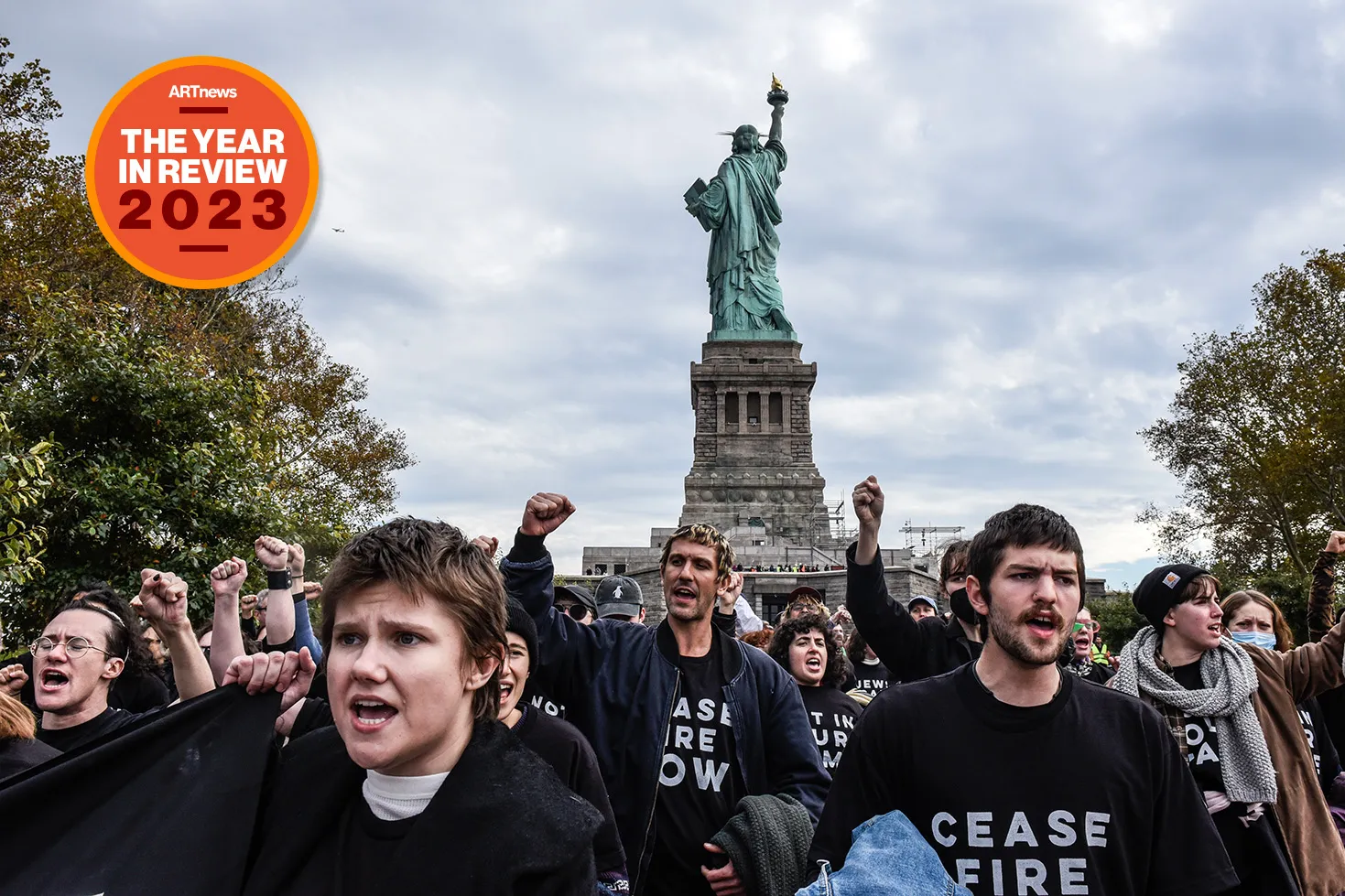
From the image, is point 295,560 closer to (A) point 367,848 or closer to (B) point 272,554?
(B) point 272,554

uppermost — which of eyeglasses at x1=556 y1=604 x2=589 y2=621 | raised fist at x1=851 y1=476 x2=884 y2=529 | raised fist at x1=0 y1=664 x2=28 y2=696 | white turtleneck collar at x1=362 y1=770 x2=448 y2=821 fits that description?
raised fist at x1=851 y1=476 x2=884 y2=529

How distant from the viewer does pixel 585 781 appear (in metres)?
3.25

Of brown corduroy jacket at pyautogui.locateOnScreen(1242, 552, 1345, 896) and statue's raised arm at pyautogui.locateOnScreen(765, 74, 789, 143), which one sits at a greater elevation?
statue's raised arm at pyautogui.locateOnScreen(765, 74, 789, 143)

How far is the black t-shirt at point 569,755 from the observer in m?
3.21

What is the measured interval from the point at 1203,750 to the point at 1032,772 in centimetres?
199

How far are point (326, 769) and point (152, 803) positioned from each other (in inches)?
18.0

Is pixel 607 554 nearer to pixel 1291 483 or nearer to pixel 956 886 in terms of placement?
pixel 1291 483

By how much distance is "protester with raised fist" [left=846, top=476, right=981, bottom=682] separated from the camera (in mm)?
3949

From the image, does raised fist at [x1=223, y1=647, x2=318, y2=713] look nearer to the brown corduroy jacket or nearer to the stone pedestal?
the brown corduroy jacket

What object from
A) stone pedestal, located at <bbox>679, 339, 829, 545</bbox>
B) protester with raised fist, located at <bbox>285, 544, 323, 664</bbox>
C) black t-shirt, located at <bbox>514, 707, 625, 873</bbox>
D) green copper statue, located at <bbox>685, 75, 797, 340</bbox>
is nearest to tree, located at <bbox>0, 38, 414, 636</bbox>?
protester with raised fist, located at <bbox>285, 544, 323, 664</bbox>

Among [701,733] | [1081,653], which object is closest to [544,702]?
[701,733]

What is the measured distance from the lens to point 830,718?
5.61 metres

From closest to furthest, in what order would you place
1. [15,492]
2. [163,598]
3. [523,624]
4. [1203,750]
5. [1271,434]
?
[163,598], [523,624], [1203,750], [15,492], [1271,434]

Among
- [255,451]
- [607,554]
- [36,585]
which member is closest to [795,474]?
[607,554]
